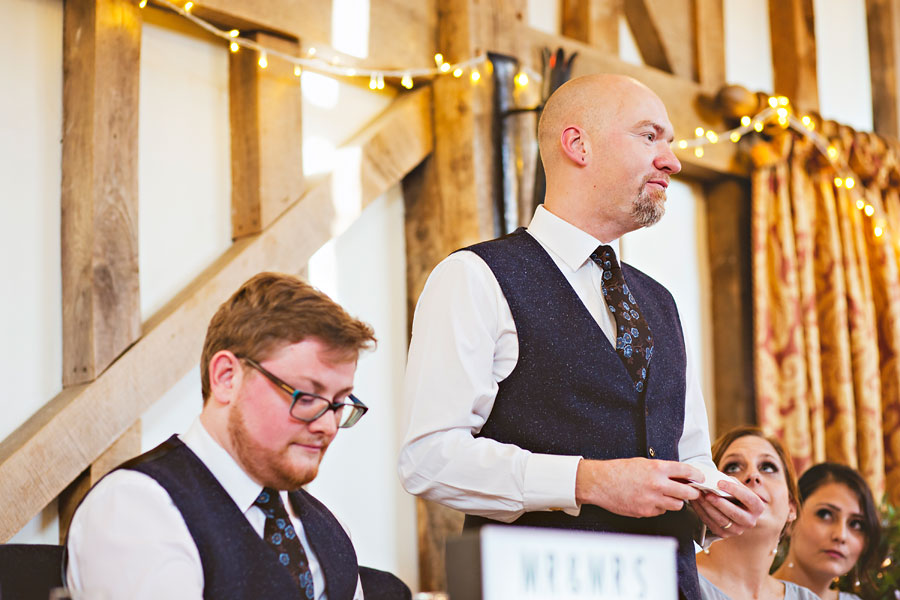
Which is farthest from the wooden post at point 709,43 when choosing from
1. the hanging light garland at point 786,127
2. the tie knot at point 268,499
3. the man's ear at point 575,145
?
the tie knot at point 268,499

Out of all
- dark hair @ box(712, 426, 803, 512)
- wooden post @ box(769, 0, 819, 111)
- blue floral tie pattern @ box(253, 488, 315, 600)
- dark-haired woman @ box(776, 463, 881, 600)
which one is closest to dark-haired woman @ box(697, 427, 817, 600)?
dark hair @ box(712, 426, 803, 512)

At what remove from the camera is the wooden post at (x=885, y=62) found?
16.7ft

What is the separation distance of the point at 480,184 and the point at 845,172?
76.6 inches

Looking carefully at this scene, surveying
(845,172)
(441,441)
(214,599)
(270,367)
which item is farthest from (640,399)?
(845,172)

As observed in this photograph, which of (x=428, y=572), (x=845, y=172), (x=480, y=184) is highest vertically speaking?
(x=845, y=172)

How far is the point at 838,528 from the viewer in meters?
2.88

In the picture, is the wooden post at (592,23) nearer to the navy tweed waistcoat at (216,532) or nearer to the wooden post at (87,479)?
the wooden post at (87,479)

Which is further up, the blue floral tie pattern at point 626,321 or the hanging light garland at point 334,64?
the hanging light garland at point 334,64

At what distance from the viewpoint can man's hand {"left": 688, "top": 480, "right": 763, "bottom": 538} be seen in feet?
5.48

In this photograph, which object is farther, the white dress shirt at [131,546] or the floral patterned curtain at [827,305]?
the floral patterned curtain at [827,305]

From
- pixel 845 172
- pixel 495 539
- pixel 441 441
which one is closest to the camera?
pixel 495 539

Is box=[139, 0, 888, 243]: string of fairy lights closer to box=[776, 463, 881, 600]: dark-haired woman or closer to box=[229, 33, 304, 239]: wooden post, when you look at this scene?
box=[229, 33, 304, 239]: wooden post

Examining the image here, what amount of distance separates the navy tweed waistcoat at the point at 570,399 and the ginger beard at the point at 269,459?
0.42 meters

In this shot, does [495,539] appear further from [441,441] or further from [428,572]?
[428,572]
